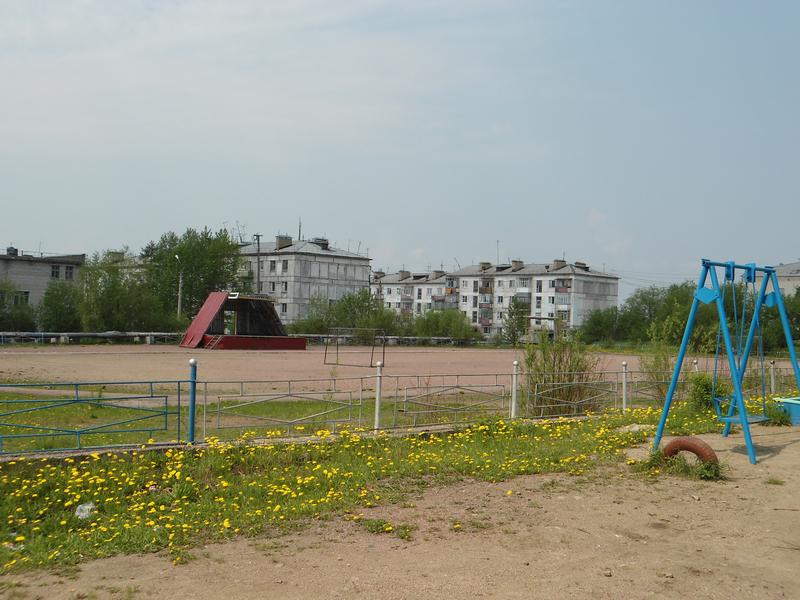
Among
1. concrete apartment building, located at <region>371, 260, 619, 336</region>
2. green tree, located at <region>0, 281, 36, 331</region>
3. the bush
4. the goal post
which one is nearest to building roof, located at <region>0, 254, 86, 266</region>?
green tree, located at <region>0, 281, 36, 331</region>

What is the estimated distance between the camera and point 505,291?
95812 millimetres

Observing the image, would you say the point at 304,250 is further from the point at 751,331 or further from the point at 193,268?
the point at 751,331

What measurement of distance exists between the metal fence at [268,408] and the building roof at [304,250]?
66.2 meters

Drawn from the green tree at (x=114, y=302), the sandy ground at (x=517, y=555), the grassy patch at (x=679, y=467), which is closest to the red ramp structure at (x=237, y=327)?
the green tree at (x=114, y=302)

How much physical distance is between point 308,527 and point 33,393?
13256 millimetres

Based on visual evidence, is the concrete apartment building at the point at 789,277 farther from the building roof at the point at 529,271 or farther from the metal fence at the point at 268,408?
the metal fence at the point at 268,408

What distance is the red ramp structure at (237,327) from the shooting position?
43.4 m

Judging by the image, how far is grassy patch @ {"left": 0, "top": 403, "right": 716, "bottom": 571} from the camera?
22.7 feet

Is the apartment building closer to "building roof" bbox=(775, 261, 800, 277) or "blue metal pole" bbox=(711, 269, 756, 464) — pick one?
"building roof" bbox=(775, 261, 800, 277)

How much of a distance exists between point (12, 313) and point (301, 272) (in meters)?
34.9

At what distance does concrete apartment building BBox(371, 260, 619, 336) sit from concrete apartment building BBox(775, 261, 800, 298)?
2074 centimetres

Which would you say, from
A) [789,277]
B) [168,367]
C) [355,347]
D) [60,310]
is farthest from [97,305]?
[789,277]

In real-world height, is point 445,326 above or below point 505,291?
below

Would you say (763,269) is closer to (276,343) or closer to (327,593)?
(327,593)
